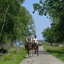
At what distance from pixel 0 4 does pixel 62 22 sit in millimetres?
9533

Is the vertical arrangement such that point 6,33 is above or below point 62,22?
below

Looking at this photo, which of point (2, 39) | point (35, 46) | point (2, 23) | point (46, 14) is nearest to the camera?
point (35, 46)

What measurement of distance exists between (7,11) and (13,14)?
1343mm

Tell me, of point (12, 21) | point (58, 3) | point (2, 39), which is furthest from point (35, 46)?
point (58, 3)

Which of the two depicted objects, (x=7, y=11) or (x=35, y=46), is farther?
(x=7, y=11)

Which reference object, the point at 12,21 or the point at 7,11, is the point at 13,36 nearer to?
the point at 12,21

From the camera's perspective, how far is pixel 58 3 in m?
24.7

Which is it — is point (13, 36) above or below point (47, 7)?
below

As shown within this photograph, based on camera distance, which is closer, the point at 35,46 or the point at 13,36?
the point at 35,46

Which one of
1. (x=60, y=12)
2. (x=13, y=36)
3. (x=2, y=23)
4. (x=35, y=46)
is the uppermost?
(x=60, y=12)

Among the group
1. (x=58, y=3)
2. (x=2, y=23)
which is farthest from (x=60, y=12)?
(x=2, y=23)

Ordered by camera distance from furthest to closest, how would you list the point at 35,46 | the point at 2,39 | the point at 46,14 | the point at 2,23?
the point at 46,14 → the point at 2,23 → the point at 2,39 → the point at 35,46

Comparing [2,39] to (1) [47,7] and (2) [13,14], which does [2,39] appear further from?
(1) [47,7]

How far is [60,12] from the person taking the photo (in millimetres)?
25109
